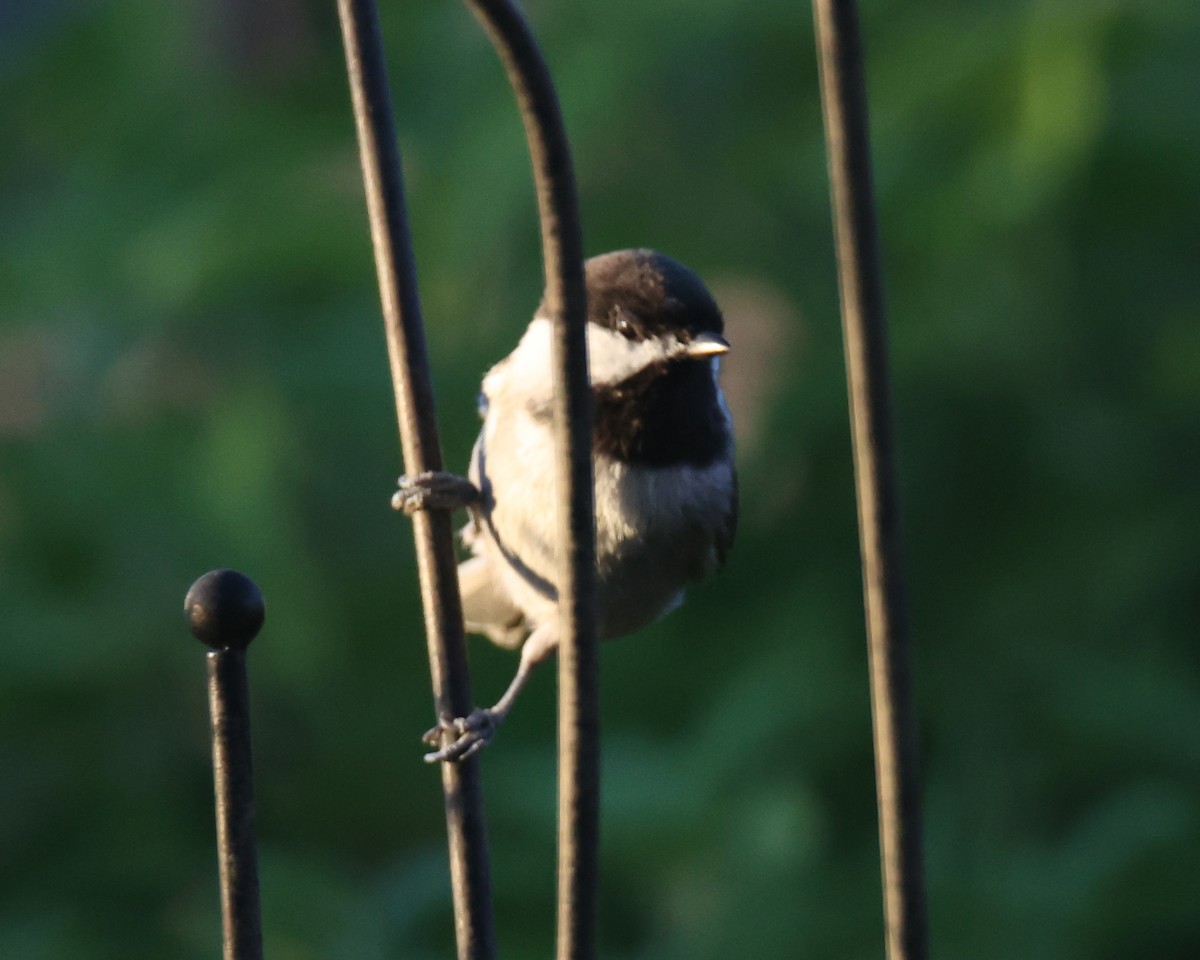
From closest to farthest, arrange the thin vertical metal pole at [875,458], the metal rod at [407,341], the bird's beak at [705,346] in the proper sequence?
the thin vertical metal pole at [875,458] → the metal rod at [407,341] → the bird's beak at [705,346]

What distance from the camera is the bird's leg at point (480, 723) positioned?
1.33 meters

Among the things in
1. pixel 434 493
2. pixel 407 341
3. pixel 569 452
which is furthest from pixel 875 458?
pixel 434 493

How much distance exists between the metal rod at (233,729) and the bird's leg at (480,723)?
0.50ft

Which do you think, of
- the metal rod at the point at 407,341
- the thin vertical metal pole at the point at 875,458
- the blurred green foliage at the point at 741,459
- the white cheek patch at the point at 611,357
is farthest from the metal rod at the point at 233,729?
the blurred green foliage at the point at 741,459

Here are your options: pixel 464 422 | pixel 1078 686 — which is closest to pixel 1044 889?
pixel 1078 686

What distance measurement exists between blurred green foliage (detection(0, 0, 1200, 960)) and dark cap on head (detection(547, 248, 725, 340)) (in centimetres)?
59

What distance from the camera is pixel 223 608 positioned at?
114 cm

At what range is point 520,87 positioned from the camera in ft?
3.65

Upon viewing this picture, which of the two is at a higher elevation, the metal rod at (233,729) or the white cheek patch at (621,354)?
the white cheek patch at (621,354)

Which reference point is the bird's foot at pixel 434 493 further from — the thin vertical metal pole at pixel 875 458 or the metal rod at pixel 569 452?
the thin vertical metal pole at pixel 875 458

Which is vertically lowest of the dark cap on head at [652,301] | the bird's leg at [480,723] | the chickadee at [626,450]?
the bird's leg at [480,723]

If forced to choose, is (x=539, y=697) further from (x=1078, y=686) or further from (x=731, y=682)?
(x=1078, y=686)

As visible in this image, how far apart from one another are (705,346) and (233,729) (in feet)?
2.93

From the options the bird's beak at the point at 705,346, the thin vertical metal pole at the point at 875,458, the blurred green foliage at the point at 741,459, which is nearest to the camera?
the thin vertical metal pole at the point at 875,458
